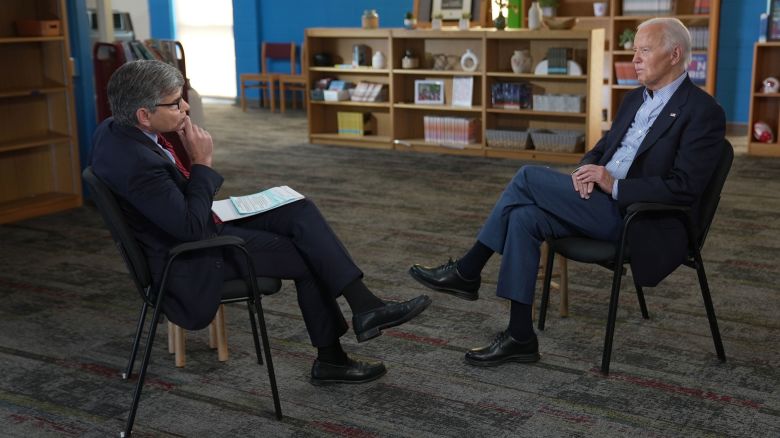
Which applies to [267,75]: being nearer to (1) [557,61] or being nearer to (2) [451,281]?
(1) [557,61]

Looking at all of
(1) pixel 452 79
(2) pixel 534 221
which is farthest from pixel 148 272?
(1) pixel 452 79

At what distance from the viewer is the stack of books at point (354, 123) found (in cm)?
923

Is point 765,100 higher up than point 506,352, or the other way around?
point 765,100

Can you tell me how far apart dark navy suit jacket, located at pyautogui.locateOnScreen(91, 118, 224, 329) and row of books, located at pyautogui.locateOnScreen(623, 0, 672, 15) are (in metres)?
7.35

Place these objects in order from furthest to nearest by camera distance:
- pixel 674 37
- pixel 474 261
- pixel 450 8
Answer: pixel 450 8, pixel 474 261, pixel 674 37

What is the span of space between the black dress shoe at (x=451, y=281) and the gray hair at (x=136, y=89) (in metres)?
1.34

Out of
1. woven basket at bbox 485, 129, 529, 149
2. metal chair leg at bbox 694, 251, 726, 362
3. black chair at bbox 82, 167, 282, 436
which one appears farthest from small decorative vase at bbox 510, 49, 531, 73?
black chair at bbox 82, 167, 282, 436

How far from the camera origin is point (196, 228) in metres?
2.87

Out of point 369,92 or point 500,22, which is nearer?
point 500,22

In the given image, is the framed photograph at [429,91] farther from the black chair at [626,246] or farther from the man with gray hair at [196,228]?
the man with gray hair at [196,228]

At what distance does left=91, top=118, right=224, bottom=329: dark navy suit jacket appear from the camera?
282cm

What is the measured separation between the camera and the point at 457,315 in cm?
404

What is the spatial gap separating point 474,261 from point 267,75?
924 cm

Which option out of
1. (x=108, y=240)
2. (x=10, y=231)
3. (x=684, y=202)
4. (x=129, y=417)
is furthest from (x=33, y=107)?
(x=684, y=202)
